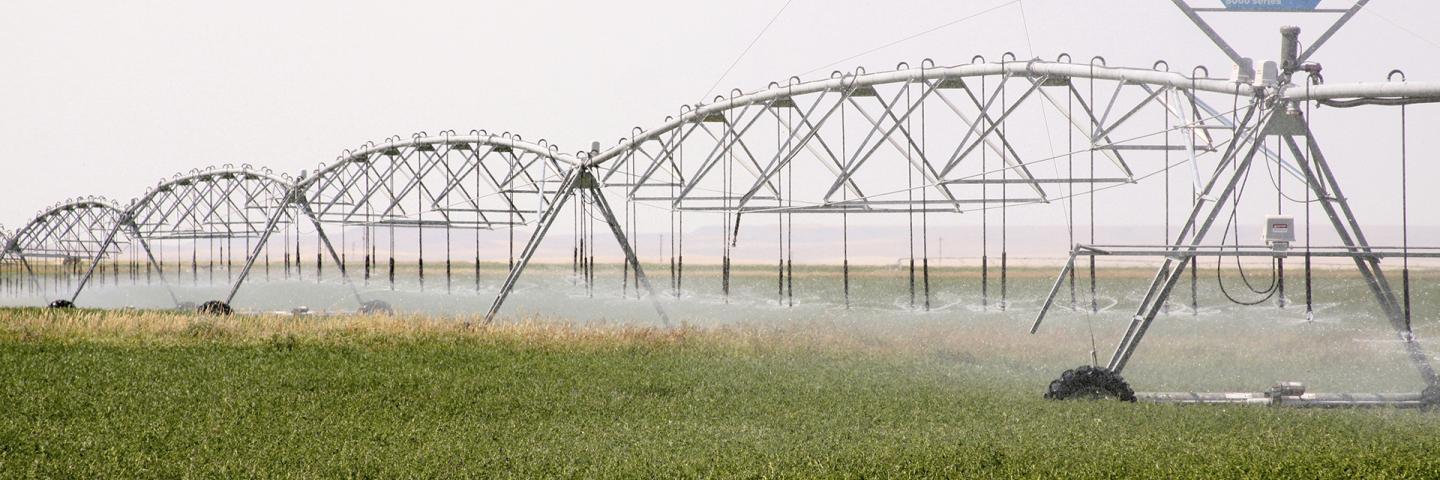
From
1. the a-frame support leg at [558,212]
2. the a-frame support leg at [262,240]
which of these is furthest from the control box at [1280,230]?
the a-frame support leg at [262,240]

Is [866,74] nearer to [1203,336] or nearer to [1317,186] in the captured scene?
[1317,186]

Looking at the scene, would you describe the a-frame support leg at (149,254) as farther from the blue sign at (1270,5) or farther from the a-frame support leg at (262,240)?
the blue sign at (1270,5)

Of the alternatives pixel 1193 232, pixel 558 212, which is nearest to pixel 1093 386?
pixel 1193 232

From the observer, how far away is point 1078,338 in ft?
95.6

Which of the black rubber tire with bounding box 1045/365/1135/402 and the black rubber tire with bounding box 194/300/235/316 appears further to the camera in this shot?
the black rubber tire with bounding box 194/300/235/316

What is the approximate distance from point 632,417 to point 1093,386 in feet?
19.4

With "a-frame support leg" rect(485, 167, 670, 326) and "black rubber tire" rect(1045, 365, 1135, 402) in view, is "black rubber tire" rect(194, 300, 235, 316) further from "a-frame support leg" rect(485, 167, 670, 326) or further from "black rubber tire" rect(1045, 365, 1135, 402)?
"black rubber tire" rect(1045, 365, 1135, 402)

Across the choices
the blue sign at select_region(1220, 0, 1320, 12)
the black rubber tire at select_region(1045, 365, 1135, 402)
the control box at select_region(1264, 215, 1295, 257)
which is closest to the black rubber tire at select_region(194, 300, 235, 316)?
the black rubber tire at select_region(1045, 365, 1135, 402)

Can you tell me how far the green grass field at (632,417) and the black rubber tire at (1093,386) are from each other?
388 mm

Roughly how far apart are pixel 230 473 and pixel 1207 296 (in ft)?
164

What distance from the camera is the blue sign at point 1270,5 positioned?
18.3 m

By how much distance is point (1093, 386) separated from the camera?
18.2m

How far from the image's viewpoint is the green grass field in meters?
13.4

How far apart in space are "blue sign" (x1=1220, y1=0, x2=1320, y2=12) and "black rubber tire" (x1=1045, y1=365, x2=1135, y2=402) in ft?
16.5
